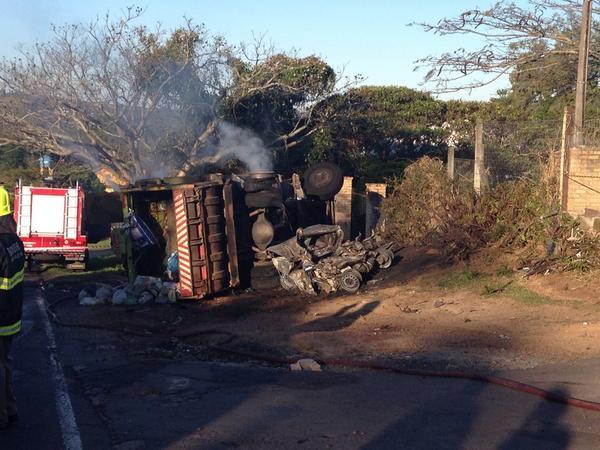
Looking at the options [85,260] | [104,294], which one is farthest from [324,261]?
[85,260]

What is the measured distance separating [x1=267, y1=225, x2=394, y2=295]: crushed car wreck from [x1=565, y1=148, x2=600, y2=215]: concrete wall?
385 cm

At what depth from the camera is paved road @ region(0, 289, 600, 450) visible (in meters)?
6.21

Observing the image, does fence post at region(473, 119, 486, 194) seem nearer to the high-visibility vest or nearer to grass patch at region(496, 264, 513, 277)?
grass patch at region(496, 264, 513, 277)

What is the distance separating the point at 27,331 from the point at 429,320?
6.11 metres

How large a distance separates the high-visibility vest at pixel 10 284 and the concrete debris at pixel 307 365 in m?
3.39

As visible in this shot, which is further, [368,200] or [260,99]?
[260,99]

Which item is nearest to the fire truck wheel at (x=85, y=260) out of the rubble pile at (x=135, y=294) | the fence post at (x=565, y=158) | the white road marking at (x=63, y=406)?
the rubble pile at (x=135, y=294)

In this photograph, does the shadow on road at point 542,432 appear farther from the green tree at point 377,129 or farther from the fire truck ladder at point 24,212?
the green tree at point 377,129

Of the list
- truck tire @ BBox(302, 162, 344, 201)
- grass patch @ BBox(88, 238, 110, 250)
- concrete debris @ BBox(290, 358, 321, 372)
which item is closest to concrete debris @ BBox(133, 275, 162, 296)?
truck tire @ BBox(302, 162, 344, 201)

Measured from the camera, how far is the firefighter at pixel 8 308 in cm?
655

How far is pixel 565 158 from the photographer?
1544 centimetres

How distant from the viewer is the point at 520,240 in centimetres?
1568

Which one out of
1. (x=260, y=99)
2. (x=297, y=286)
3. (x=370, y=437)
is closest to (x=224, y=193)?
(x=297, y=286)

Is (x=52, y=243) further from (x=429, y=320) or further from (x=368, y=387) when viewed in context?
(x=368, y=387)
